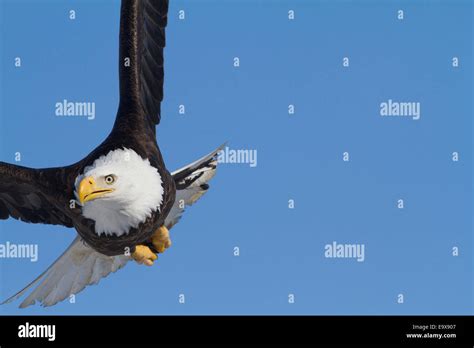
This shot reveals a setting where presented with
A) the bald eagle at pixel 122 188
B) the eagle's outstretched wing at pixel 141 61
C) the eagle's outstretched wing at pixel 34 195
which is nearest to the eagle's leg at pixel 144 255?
the bald eagle at pixel 122 188

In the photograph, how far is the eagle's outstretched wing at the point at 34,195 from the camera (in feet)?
26.2

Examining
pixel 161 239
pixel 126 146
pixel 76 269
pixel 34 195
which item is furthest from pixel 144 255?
pixel 126 146

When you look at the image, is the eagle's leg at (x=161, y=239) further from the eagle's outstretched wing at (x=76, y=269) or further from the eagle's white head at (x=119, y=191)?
the eagle's white head at (x=119, y=191)

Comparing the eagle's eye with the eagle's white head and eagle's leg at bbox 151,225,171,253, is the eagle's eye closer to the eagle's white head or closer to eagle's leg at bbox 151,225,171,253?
the eagle's white head

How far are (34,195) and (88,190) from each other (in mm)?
1476

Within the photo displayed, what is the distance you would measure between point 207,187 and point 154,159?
1157mm

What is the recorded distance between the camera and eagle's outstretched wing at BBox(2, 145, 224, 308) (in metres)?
8.77

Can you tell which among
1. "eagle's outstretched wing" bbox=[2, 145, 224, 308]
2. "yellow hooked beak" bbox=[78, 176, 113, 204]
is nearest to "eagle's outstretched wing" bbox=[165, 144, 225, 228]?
"eagle's outstretched wing" bbox=[2, 145, 224, 308]

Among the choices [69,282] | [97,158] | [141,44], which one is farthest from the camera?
[69,282]

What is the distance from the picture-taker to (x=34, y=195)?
876 centimetres

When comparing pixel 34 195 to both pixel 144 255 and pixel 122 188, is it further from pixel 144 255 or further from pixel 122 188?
pixel 122 188
